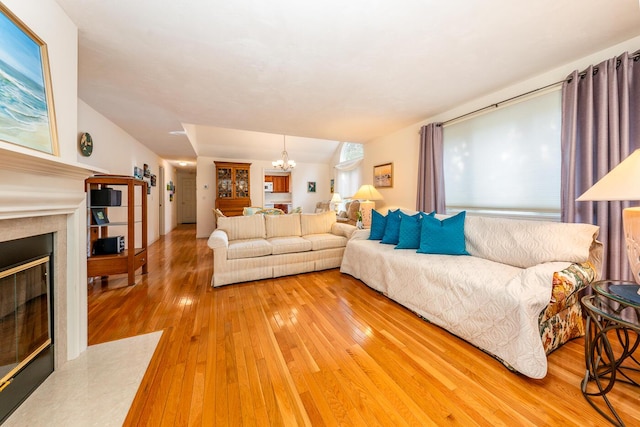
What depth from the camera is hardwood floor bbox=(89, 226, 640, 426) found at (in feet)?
3.50

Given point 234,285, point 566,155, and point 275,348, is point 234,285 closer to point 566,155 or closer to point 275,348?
point 275,348

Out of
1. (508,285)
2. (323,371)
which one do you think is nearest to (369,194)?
(508,285)

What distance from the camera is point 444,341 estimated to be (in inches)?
64.6

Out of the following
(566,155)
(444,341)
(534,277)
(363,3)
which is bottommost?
(444,341)

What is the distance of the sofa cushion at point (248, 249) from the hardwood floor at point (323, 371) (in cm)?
57

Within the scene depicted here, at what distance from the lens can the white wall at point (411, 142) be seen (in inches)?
74.4

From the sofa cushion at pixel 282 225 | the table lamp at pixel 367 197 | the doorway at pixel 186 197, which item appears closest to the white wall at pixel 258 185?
the doorway at pixel 186 197

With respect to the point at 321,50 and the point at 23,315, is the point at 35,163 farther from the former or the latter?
the point at 321,50

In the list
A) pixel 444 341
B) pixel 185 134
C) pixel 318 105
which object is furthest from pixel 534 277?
pixel 185 134

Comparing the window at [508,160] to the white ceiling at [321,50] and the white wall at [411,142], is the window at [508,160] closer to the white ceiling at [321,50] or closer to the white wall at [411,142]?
the white wall at [411,142]

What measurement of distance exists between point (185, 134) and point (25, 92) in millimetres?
3163

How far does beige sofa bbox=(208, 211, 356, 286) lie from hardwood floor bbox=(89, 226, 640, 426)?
19.3 inches

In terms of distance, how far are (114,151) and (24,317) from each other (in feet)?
10.4

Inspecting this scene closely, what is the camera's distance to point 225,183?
6289mm
